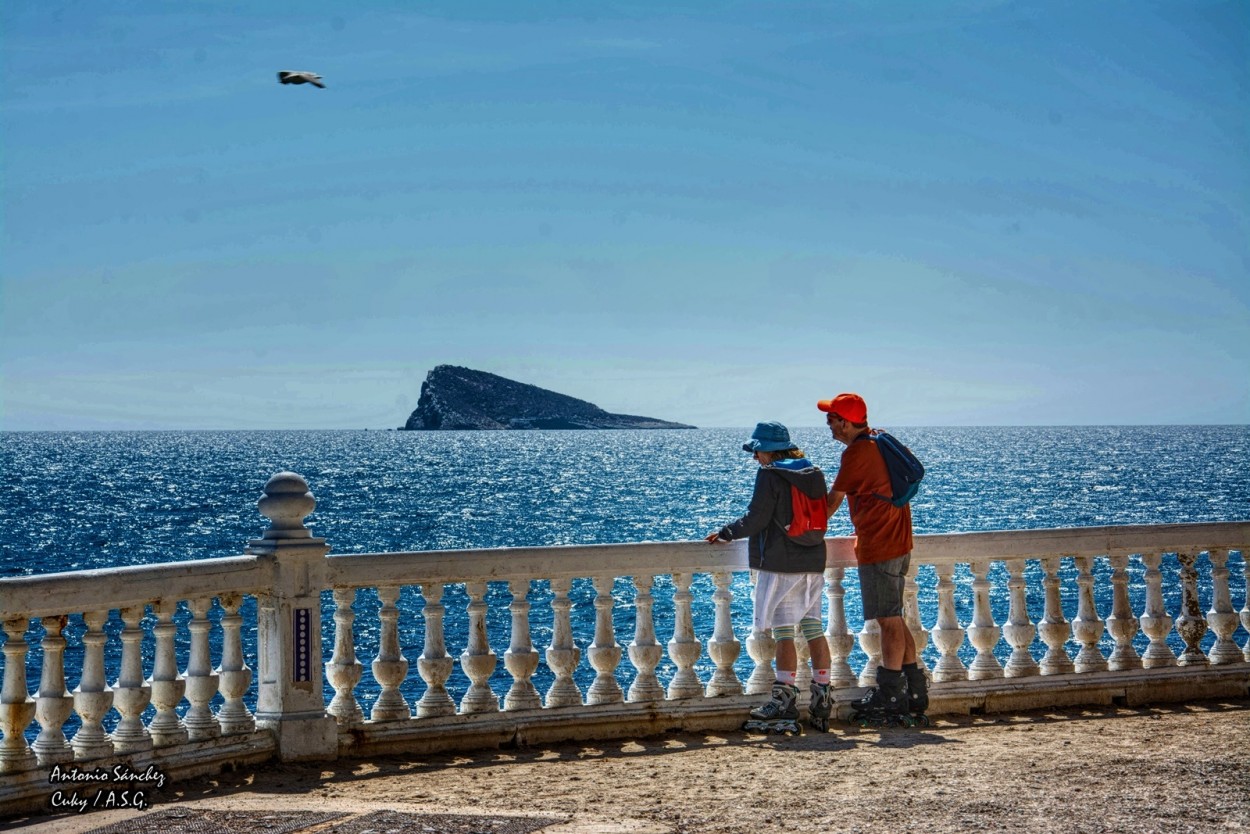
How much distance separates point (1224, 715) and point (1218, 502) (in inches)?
2803

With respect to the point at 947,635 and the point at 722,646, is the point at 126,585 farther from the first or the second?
the point at 947,635

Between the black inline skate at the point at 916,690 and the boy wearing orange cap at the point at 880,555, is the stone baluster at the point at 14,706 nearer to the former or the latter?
the boy wearing orange cap at the point at 880,555

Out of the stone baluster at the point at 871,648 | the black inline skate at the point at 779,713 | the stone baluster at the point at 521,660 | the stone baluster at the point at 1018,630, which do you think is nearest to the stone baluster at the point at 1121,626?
the stone baluster at the point at 1018,630

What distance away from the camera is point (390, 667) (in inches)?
300

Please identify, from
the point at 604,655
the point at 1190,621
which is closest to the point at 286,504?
the point at 604,655

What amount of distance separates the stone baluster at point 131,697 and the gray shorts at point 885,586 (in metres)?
3.81

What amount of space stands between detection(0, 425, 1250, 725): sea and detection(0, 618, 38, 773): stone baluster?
386 inches

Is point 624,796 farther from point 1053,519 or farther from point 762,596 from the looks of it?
point 1053,519

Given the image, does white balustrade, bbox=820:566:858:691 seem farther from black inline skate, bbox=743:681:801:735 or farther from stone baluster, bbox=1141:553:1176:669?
stone baluster, bbox=1141:553:1176:669

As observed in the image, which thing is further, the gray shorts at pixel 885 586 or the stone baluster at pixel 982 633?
the stone baluster at pixel 982 633

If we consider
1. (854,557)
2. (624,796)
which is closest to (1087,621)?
(854,557)

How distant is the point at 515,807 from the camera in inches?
251

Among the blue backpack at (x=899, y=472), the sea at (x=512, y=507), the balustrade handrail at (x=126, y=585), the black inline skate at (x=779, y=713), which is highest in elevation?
the blue backpack at (x=899, y=472)

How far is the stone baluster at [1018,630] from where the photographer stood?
8734 mm
